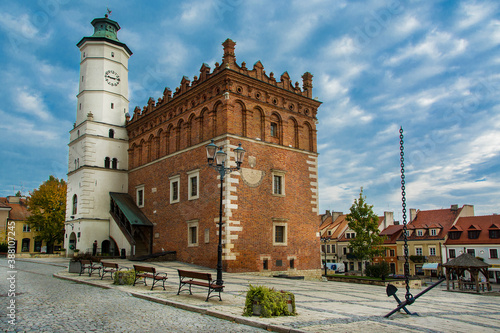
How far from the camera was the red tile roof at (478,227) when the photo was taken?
45906 millimetres

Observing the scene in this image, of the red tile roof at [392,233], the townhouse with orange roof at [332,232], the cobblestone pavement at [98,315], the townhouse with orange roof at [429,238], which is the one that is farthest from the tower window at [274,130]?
the townhouse with orange roof at [332,232]

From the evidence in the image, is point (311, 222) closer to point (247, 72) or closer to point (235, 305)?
point (247, 72)

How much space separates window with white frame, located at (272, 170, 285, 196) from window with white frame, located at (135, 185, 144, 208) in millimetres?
11933

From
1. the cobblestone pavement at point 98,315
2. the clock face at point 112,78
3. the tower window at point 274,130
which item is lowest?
the cobblestone pavement at point 98,315

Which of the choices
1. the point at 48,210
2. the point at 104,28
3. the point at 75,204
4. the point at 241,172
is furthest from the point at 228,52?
the point at 48,210

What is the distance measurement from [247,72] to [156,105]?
370 inches

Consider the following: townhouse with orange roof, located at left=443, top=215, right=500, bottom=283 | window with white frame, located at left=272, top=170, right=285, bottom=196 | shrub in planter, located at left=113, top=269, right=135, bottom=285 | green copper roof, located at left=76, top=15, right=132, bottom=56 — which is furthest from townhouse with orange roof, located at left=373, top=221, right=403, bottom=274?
shrub in planter, located at left=113, top=269, right=135, bottom=285

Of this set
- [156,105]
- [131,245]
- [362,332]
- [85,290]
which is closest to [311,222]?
[131,245]

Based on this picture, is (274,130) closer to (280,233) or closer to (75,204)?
(280,233)

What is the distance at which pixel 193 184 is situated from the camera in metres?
27.2

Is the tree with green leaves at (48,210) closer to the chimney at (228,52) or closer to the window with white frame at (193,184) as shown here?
the window with white frame at (193,184)

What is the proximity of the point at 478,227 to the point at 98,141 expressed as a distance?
42.2 m

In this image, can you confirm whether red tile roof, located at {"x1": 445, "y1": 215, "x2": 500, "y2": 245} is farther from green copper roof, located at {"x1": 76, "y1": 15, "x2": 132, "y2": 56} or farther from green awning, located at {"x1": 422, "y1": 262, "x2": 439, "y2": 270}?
green copper roof, located at {"x1": 76, "y1": 15, "x2": 132, "y2": 56}

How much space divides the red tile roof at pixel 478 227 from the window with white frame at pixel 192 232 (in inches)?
1386
